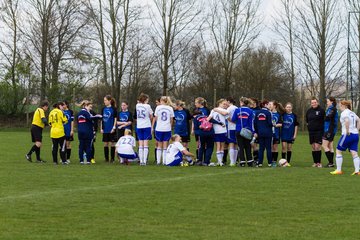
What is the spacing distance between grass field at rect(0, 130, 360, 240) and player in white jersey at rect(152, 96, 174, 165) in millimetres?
2282

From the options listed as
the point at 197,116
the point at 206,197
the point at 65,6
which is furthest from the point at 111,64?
the point at 206,197

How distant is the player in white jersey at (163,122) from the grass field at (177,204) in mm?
2282

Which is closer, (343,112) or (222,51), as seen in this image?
(343,112)

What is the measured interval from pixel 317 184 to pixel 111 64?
39382 mm

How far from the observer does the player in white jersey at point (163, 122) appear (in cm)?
1869

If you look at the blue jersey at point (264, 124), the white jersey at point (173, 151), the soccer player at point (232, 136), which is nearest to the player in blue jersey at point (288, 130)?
the blue jersey at point (264, 124)

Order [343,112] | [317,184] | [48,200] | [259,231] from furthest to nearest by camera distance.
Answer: [343,112] → [317,184] → [48,200] → [259,231]

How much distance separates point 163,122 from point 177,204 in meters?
8.22

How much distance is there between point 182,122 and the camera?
19.4 m

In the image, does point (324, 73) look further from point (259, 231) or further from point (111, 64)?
point (259, 231)

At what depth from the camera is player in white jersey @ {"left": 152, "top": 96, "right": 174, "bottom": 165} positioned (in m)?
18.7

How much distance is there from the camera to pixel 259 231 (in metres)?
8.41

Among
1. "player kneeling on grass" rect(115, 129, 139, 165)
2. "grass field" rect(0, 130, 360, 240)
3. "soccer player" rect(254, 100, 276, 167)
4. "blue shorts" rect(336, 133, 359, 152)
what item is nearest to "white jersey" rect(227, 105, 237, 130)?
"soccer player" rect(254, 100, 276, 167)

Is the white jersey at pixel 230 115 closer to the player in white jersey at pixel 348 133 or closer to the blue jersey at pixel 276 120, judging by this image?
the blue jersey at pixel 276 120
